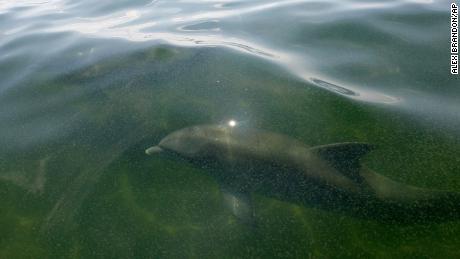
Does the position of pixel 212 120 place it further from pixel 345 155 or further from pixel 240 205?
pixel 345 155

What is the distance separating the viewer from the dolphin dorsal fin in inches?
194

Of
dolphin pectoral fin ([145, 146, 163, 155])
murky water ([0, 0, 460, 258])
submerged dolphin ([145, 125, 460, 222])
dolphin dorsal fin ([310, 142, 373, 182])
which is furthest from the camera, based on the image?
dolphin pectoral fin ([145, 146, 163, 155])

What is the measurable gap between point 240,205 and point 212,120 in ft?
6.65

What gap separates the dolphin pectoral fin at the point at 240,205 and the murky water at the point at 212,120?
12 cm

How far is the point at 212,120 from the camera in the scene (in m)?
6.18

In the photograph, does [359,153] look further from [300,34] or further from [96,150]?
[300,34]

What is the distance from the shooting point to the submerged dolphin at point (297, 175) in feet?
15.1

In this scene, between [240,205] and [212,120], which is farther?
[212,120]

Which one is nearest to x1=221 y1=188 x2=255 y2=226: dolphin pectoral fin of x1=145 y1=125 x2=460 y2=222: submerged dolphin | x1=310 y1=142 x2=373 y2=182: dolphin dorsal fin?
x1=145 y1=125 x2=460 y2=222: submerged dolphin

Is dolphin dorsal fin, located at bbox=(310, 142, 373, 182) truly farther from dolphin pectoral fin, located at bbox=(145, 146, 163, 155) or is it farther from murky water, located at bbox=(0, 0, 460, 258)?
dolphin pectoral fin, located at bbox=(145, 146, 163, 155)

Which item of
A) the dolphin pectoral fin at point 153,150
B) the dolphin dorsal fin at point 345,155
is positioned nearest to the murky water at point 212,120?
the dolphin pectoral fin at point 153,150

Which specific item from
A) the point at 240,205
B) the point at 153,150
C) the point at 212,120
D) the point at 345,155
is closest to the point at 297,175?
the point at 345,155

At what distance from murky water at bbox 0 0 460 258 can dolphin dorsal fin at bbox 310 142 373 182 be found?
271 mm

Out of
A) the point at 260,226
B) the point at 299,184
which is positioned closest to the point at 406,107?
the point at 299,184
